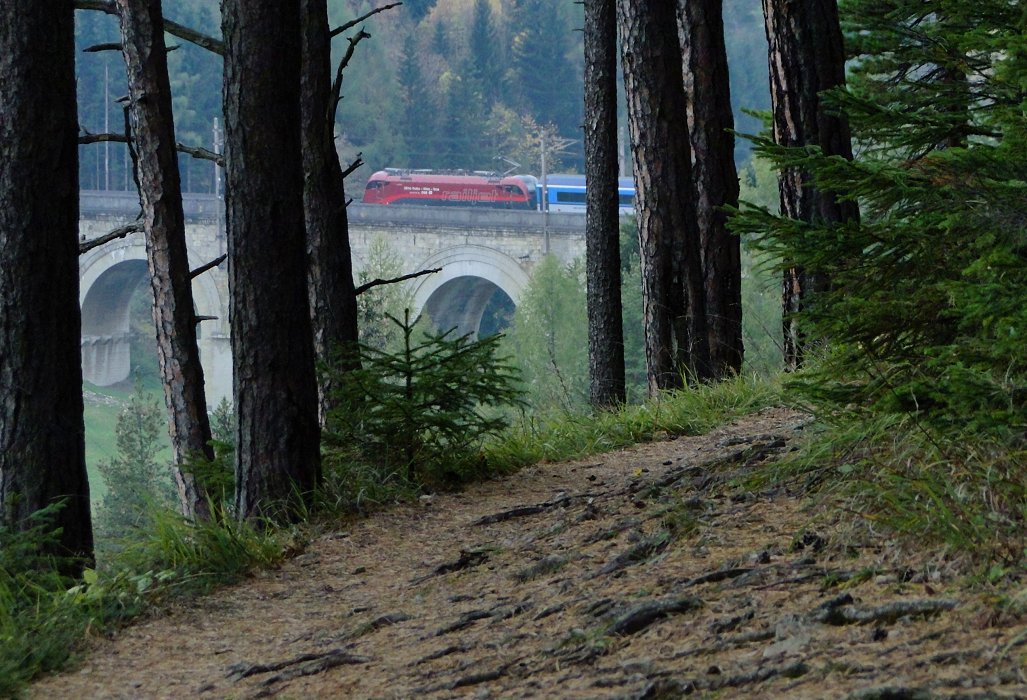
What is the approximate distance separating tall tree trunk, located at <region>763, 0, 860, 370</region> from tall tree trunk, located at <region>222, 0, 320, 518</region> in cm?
276

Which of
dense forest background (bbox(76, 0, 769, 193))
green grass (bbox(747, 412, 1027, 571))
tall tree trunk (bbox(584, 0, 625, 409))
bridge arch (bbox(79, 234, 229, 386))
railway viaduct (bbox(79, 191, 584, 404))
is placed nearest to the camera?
green grass (bbox(747, 412, 1027, 571))

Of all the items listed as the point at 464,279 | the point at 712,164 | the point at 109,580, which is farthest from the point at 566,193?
the point at 109,580

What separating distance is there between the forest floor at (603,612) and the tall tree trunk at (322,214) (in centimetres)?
154

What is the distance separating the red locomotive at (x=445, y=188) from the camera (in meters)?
54.2

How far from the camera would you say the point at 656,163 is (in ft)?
25.0

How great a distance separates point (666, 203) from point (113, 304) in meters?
49.1

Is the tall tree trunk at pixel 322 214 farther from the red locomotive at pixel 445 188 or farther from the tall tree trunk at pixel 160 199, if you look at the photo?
the red locomotive at pixel 445 188

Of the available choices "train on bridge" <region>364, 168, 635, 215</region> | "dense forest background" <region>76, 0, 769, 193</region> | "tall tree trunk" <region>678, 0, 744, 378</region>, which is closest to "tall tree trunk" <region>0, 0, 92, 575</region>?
"tall tree trunk" <region>678, 0, 744, 378</region>

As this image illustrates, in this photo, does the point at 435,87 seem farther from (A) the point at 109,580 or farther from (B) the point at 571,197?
(A) the point at 109,580

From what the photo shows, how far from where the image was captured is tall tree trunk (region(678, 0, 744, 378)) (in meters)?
7.73

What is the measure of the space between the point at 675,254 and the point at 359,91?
6293 cm

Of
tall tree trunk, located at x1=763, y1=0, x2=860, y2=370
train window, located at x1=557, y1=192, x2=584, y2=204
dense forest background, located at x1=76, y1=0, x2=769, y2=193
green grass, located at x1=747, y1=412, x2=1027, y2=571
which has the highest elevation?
dense forest background, located at x1=76, y1=0, x2=769, y2=193

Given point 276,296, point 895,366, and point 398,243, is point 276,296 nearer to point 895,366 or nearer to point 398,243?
point 895,366

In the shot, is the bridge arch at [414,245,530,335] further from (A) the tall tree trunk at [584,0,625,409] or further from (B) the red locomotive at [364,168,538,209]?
(A) the tall tree trunk at [584,0,625,409]
